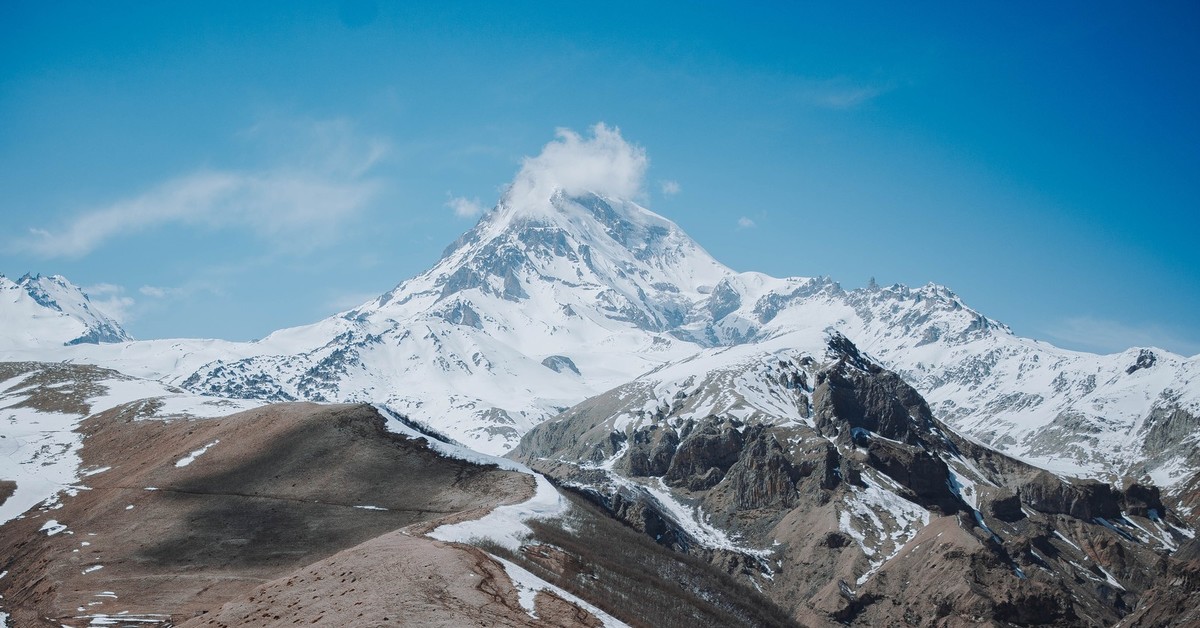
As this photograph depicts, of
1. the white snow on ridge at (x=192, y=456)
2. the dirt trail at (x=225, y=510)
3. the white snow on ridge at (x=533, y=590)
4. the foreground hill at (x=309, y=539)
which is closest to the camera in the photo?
the foreground hill at (x=309, y=539)

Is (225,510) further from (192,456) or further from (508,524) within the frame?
(508,524)

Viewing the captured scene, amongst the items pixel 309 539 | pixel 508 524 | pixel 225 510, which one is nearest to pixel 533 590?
pixel 508 524

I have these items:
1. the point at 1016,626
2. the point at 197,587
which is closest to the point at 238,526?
the point at 197,587

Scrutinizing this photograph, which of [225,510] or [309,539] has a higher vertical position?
[225,510]

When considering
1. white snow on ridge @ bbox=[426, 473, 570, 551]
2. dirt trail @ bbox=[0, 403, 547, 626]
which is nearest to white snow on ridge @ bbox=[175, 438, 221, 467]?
dirt trail @ bbox=[0, 403, 547, 626]

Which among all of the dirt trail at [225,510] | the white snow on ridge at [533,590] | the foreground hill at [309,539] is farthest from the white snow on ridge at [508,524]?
the white snow on ridge at [533,590]

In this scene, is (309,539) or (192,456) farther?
(192,456)

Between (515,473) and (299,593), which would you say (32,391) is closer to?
(515,473)

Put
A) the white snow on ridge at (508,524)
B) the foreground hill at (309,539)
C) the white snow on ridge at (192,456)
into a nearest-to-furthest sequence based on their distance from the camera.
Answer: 1. the foreground hill at (309,539)
2. the white snow on ridge at (508,524)
3. the white snow on ridge at (192,456)

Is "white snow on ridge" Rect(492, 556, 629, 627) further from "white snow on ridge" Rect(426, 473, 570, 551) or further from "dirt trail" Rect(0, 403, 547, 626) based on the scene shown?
"white snow on ridge" Rect(426, 473, 570, 551)

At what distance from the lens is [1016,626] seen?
520 ft

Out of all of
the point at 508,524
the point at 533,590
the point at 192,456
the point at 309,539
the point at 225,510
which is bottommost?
the point at 309,539

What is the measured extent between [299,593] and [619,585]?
82.0 feet

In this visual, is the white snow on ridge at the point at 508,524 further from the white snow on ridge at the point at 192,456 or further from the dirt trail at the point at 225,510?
the white snow on ridge at the point at 192,456
